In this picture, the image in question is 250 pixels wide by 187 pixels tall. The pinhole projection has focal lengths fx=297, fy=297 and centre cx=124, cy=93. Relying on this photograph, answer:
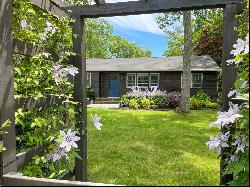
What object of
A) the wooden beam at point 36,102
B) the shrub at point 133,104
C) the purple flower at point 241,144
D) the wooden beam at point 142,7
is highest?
the wooden beam at point 142,7

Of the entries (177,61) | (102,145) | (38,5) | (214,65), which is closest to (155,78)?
(177,61)

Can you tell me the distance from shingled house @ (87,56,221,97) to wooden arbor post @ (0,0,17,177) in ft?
76.5

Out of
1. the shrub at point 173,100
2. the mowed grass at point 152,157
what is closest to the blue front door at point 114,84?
the shrub at point 173,100

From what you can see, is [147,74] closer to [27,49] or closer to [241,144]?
[27,49]

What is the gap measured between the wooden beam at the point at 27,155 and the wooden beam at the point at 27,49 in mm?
1102

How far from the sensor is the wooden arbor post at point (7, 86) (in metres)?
2.75

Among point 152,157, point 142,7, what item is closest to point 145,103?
point 152,157

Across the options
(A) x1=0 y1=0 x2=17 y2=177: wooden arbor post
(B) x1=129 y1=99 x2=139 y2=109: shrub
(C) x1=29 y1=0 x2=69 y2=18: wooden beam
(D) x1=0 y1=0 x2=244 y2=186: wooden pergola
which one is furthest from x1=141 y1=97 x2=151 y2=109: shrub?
(A) x1=0 y1=0 x2=17 y2=177: wooden arbor post

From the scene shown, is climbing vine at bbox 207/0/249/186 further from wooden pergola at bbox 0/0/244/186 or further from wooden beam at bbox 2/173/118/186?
wooden beam at bbox 2/173/118/186

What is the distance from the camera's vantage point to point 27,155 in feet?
10.9

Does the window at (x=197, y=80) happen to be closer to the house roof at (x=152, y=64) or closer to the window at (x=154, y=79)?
the house roof at (x=152, y=64)

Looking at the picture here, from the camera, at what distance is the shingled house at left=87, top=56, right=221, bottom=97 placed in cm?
2597

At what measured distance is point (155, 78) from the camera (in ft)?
91.1

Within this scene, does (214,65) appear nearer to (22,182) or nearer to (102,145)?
(102,145)
